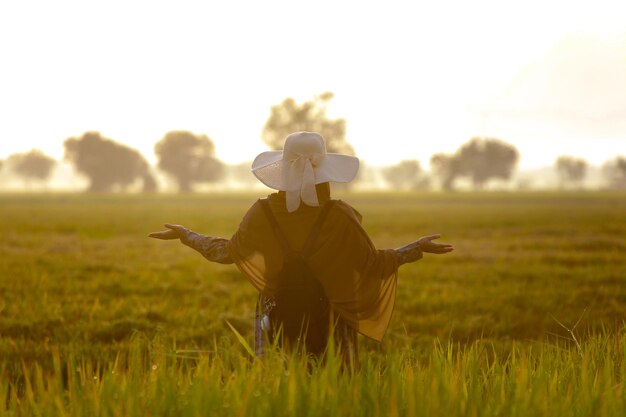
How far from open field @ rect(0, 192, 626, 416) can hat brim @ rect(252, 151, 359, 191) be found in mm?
1086

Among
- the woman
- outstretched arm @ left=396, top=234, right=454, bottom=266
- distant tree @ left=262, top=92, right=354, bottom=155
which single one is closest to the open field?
the woman

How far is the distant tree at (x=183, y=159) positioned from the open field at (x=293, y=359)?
440 feet

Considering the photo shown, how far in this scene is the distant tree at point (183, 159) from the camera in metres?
159

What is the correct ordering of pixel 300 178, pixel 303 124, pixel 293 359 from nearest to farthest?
pixel 293 359 < pixel 300 178 < pixel 303 124

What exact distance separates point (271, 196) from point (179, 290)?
25.0 feet

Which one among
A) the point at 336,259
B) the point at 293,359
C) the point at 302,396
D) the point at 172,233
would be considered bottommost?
the point at 302,396

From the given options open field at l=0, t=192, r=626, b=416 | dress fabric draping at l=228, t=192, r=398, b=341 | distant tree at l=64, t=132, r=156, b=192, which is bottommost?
open field at l=0, t=192, r=626, b=416

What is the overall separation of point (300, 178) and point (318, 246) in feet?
1.42

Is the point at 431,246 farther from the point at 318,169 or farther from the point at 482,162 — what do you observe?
the point at 482,162

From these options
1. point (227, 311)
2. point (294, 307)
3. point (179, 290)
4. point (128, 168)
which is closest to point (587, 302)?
point (227, 311)

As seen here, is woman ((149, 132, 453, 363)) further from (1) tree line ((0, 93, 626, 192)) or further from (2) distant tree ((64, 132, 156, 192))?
(2) distant tree ((64, 132, 156, 192))

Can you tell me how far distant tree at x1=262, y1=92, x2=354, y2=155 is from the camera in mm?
124688

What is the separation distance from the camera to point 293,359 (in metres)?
3.49

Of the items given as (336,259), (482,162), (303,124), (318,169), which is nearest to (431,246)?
(336,259)
